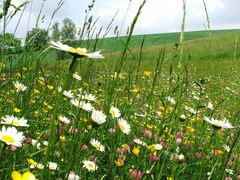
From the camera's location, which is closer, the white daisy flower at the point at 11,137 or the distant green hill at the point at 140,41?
the white daisy flower at the point at 11,137

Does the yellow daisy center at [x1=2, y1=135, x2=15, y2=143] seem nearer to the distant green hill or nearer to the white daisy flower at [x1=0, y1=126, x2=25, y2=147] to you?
the white daisy flower at [x1=0, y1=126, x2=25, y2=147]

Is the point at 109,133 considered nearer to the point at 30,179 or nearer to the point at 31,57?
the point at 31,57

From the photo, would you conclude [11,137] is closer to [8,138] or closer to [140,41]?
[8,138]

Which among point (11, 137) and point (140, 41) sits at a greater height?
point (140, 41)

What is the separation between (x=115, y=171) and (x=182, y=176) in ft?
1.86

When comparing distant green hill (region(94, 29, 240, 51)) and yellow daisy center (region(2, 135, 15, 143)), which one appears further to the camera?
distant green hill (region(94, 29, 240, 51))

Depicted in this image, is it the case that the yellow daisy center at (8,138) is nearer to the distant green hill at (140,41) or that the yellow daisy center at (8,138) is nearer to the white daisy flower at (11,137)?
the white daisy flower at (11,137)

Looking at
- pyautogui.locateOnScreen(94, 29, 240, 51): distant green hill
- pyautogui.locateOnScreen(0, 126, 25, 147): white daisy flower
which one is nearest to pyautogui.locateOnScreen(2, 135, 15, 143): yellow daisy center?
pyautogui.locateOnScreen(0, 126, 25, 147): white daisy flower

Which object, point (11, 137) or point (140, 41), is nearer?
point (11, 137)

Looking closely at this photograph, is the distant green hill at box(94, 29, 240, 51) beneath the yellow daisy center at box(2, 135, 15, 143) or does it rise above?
above

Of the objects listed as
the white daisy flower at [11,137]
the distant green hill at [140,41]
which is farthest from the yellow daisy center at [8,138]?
the distant green hill at [140,41]

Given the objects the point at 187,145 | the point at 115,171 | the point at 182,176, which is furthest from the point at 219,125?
the point at 187,145

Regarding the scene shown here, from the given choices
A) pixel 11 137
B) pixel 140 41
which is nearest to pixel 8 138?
pixel 11 137

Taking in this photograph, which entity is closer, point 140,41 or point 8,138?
point 8,138
